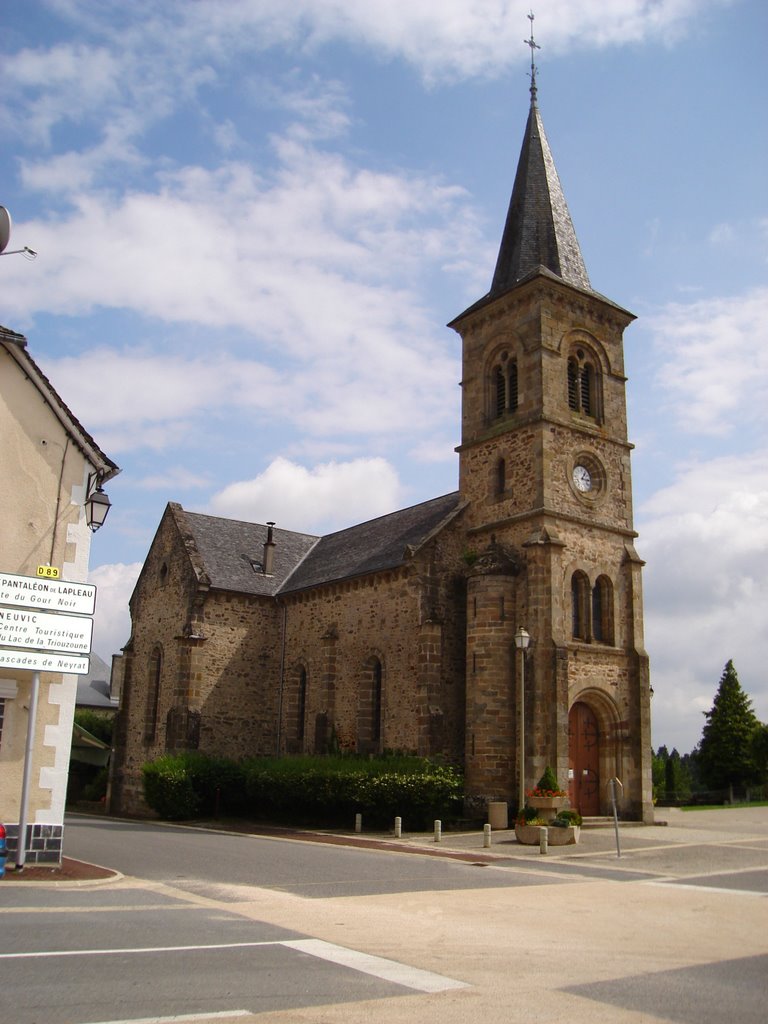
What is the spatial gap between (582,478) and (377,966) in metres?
21.8

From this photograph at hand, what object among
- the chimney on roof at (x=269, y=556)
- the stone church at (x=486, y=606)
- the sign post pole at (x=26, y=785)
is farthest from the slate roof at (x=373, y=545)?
the sign post pole at (x=26, y=785)

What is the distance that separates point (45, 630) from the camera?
14.0 m

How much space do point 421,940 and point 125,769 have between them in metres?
28.9

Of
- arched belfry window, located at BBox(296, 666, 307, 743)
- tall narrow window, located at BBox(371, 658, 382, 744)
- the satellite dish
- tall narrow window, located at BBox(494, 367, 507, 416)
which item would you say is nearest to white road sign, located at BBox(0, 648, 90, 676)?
the satellite dish

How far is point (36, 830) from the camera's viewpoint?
13.8m

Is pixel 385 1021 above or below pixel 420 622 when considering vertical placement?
below

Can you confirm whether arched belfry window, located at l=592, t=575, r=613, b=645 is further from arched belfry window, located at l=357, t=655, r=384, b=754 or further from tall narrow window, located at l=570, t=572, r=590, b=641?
arched belfry window, located at l=357, t=655, r=384, b=754

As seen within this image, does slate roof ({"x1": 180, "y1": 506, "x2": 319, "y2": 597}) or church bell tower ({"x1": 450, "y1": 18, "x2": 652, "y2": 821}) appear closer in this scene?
church bell tower ({"x1": 450, "y1": 18, "x2": 652, "y2": 821})

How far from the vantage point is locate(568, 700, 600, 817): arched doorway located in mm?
25750

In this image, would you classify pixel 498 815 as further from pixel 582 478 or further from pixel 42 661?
pixel 42 661

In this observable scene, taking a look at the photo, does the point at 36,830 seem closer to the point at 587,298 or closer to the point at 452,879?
the point at 452,879

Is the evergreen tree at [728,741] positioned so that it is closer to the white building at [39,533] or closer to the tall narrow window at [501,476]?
the tall narrow window at [501,476]

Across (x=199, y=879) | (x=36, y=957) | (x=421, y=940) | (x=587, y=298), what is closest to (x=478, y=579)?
(x=587, y=298)

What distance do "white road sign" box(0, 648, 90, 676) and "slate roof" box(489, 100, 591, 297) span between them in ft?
66.2
